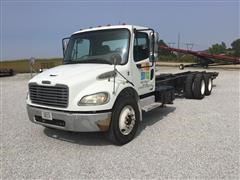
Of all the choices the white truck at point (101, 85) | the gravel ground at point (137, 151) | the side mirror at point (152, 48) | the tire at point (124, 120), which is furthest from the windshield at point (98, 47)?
the gravel ground at point (137, 151)

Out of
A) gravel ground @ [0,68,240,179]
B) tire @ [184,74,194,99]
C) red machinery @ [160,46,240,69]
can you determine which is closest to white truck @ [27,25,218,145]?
gravel ground @ [0,68,240,179]

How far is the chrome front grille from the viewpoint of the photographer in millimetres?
5312

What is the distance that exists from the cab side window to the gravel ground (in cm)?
174

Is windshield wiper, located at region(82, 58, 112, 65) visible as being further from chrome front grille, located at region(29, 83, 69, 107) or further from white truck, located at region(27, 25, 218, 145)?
chrome front grille, located at region(29, 83, 69, 107)

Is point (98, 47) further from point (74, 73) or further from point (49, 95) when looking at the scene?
point (49, 95)

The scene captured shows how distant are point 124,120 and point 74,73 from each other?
138cm

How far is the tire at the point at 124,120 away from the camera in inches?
218

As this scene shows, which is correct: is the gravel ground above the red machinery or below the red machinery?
below

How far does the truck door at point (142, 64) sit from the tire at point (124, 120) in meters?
0.72

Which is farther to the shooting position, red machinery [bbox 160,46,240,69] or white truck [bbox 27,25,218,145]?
red machinery [bbox 160,46,240,69]

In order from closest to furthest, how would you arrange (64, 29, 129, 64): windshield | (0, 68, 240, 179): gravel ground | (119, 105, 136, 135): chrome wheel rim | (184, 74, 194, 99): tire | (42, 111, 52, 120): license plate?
(0, 68, 240, 179): gravel ground, (42, 111, 52, 120): license plate, (119, 105, 136, 135): chrome wheel rim, (64, 29, 129, 64): windshield, (184, 74, 194, 99): tire

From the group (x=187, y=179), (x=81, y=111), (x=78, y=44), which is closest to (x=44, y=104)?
(x=81, y=111)

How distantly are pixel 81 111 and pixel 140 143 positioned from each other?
1458 mm

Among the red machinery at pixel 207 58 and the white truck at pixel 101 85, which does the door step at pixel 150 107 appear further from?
the red machinery at pixel 207 58
